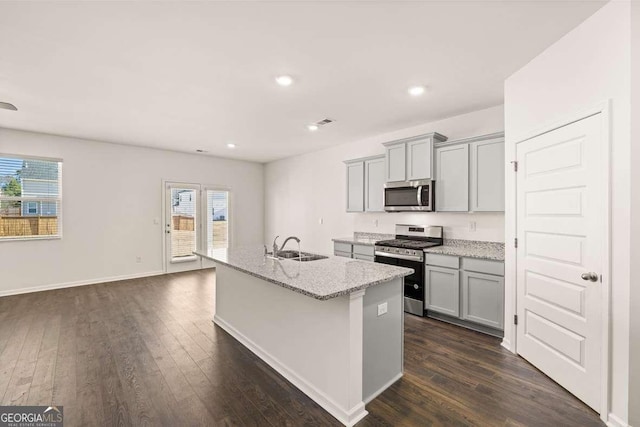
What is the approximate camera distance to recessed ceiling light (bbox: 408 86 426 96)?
3040 millimetres

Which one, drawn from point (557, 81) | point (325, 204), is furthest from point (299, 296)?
point (325, 204)

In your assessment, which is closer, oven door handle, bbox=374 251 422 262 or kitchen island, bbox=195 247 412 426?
kitchen island, bbox=195 247 412 426

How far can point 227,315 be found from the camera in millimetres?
3316

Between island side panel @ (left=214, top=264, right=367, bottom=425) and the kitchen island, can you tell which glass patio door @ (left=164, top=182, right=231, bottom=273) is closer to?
island side panel @ (left=214, top=264, right=367, bottom=425)

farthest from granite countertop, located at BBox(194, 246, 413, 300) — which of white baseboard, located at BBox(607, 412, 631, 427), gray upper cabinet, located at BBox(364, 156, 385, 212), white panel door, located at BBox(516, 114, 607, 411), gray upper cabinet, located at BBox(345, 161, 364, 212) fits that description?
gray upper cabinet, located at BBox(345, 161, 364, 212)

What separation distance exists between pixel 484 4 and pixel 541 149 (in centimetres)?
125

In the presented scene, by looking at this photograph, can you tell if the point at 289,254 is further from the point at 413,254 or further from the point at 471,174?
the point at 471,174

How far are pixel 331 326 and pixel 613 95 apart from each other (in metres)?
2.34

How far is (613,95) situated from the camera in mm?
1799

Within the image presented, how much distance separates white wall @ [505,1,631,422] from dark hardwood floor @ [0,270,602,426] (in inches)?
24.7

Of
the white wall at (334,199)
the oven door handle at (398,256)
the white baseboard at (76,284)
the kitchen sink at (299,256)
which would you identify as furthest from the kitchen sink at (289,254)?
the white baseboard at (76,284)

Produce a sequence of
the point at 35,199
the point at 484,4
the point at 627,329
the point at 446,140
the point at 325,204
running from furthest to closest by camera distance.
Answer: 1. the point at 325,204
2. the point at 35,199
3. the point at 446,140
4. the point at 484,4
5. the point at 627,329

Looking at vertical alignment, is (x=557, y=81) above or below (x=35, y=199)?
above

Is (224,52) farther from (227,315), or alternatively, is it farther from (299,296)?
(227,315)
